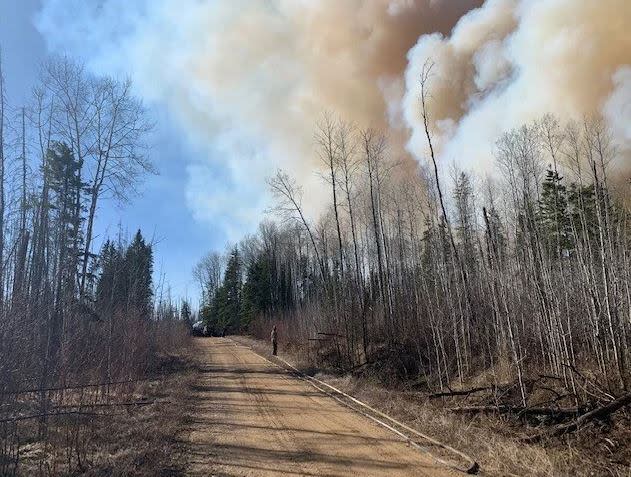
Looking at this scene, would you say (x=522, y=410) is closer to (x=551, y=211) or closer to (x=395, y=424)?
(x=395, y=424)

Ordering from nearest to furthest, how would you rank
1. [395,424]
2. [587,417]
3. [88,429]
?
[88,429] → [587,417] → [395,424]

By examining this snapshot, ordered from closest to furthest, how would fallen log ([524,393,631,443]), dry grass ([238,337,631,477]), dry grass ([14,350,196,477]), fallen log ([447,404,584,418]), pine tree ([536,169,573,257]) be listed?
1. dry grass ([238,337,631,477])
2. dry grass ([14,350,196,477])
3. fallen log ([524,393,631,443])
4. fallen log ([447,404,584,418])
5. pine tree ([536,169,573,257])

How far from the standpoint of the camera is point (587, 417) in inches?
344

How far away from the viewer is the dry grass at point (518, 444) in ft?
22.7

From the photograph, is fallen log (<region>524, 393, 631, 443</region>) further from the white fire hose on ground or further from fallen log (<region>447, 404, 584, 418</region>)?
the white fire hose on ground

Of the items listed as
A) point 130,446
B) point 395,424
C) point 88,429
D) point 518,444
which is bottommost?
point 518,444

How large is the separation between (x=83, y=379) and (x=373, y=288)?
2187cm

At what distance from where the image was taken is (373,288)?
→ 30.2 m

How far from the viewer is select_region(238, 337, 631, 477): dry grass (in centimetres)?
691

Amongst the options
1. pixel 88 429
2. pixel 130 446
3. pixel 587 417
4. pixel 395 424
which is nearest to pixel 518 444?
pixel 587 417

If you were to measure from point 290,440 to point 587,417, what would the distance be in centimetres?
568

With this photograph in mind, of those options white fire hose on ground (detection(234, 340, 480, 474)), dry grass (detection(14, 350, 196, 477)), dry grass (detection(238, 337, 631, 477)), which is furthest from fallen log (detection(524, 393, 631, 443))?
dry grass (detection(14, 350, 196, 477))

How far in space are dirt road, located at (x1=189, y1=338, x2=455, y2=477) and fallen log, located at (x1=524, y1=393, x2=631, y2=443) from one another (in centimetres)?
269

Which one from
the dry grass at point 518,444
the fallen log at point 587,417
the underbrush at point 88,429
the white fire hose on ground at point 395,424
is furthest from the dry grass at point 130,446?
the fallen log at point 587,417
